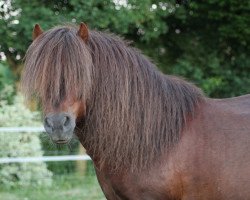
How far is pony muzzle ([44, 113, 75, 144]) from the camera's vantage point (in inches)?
129

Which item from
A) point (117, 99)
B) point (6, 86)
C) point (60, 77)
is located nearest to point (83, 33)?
point (60, 77)

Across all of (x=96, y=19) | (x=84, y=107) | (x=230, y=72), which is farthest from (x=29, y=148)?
(x=230, y=72)

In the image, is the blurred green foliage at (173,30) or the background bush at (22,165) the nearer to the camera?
the background bush at (22,165)

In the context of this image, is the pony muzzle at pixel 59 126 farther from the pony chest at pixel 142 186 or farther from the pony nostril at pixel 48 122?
the pony chest at pixel 142 186

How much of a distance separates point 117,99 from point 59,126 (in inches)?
19.9

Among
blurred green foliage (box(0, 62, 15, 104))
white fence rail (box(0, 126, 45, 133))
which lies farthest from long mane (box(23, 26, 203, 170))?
blurred green foliage (box(0, 62, 15, 104))

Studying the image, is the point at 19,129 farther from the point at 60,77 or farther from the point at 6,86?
the point at 60,77

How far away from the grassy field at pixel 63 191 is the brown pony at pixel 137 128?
3117 millimetres

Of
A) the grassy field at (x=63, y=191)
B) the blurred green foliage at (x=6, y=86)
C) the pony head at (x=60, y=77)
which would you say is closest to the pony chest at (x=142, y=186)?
the pony head at (x=60, y=77)

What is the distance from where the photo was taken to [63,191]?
711 centimetres

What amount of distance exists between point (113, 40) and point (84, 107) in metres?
0.57

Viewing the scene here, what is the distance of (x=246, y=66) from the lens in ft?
40.7

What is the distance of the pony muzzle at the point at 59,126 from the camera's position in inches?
129

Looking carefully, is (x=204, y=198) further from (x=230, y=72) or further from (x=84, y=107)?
(x=230, y=72)
